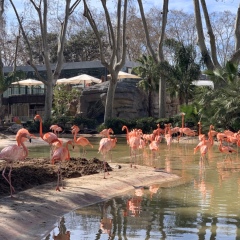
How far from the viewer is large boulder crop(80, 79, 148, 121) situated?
3475 cm

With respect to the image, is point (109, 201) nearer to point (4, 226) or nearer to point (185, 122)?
point (4, 226)

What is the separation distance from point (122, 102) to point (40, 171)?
23644 millimetres

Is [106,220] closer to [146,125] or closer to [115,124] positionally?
[146,125]

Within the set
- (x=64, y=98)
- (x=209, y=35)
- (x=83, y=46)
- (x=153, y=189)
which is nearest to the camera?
(x=153, y=189)

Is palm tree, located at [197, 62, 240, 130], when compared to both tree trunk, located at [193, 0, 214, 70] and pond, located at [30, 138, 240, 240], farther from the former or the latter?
pond, located at [30, 138, 240, 240]

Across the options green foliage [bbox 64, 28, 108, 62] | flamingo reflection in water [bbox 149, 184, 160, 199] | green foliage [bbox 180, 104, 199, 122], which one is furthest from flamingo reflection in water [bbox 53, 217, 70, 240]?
green foliage [bbox 64, 28, 108, 62]

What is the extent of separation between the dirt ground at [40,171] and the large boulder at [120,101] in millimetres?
21250

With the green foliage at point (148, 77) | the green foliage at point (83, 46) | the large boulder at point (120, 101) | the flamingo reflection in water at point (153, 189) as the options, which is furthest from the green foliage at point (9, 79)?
the green foliage at point (83, 46)

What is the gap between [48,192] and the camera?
9531mm

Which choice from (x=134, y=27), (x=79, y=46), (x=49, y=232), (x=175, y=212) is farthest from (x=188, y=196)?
(x=79, y=46)

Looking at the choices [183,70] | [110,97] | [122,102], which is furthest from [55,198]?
[122,102]

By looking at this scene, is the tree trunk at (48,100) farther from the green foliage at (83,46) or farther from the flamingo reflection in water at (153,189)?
the green foliage at (83,46)

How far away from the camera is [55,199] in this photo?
9016 millimetres

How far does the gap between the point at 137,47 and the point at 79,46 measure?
618 cm
